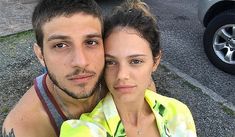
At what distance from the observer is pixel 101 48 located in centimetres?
187

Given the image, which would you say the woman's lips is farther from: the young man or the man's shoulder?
the man's shoulder

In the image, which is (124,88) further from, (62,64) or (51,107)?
(51,107)

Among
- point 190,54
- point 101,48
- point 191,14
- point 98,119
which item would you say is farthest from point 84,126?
point 191,14

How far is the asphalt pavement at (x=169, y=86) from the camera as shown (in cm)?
370

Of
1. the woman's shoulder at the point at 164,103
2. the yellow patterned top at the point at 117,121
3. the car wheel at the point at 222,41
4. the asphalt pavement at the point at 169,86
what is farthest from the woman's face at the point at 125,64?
the car wheel at the point at 222,41

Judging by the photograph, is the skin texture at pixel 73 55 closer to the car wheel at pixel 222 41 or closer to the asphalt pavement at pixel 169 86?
the asphalt pavement at pixel 169 86

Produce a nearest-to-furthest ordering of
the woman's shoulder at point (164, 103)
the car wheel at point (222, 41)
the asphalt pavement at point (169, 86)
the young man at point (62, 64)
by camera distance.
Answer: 1. the young man at point (62, 64)
2. the woman's shoulder at point (164, 103)
3. the asphalt pavement at point (169, 86)
4. the car wheel at point (222, 41)

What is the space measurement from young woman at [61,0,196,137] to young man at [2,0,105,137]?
0.29 feet

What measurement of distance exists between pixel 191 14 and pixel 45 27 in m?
5.13

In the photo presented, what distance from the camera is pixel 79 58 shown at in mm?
1752

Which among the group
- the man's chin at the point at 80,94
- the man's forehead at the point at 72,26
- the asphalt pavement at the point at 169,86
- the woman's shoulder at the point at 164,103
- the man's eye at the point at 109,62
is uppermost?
the man's forehead at the point at 72,26

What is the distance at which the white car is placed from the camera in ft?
14.6

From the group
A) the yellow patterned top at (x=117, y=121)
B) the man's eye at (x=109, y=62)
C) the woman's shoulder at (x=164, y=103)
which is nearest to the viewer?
the yellow patterned top at (x=117, y=121)

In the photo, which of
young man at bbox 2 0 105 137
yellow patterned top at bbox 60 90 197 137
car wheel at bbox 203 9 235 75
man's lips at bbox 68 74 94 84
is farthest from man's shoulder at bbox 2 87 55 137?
car wheel at bbox 203 9 235 75
